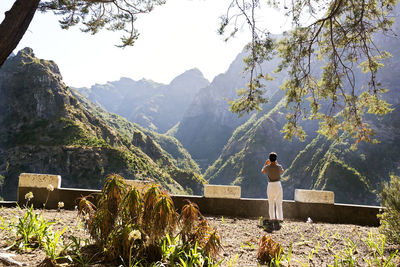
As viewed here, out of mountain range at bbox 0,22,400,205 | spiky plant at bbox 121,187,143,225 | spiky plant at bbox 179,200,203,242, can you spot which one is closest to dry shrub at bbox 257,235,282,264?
spiky plant at bbox 179,200,203,242

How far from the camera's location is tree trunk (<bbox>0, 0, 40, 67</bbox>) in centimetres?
283

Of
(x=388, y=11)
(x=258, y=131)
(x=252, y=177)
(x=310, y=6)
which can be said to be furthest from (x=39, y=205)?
(x=258, y=131)

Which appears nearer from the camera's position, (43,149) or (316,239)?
(316,239)

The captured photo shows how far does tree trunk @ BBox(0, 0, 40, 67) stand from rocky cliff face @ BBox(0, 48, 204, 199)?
58698 mm

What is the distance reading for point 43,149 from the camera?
64.6 m

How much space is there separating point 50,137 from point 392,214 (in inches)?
2958

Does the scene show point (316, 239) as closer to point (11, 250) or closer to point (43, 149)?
point (11, 250)

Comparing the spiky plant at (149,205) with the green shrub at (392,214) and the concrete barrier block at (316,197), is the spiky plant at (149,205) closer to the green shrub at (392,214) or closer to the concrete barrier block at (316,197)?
the green shrub at (392,214)

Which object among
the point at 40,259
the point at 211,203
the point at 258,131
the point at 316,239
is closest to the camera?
the point at 40,259

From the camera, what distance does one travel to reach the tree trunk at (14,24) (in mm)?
2832

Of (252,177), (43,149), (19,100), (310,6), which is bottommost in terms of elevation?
(252,177)

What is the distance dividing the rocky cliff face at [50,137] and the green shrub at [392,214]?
58773 millimetres

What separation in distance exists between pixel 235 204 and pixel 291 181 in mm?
98592

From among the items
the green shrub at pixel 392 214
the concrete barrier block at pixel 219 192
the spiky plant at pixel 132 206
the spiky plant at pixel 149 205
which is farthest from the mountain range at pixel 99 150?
the spiky plant at pixel 149 205
